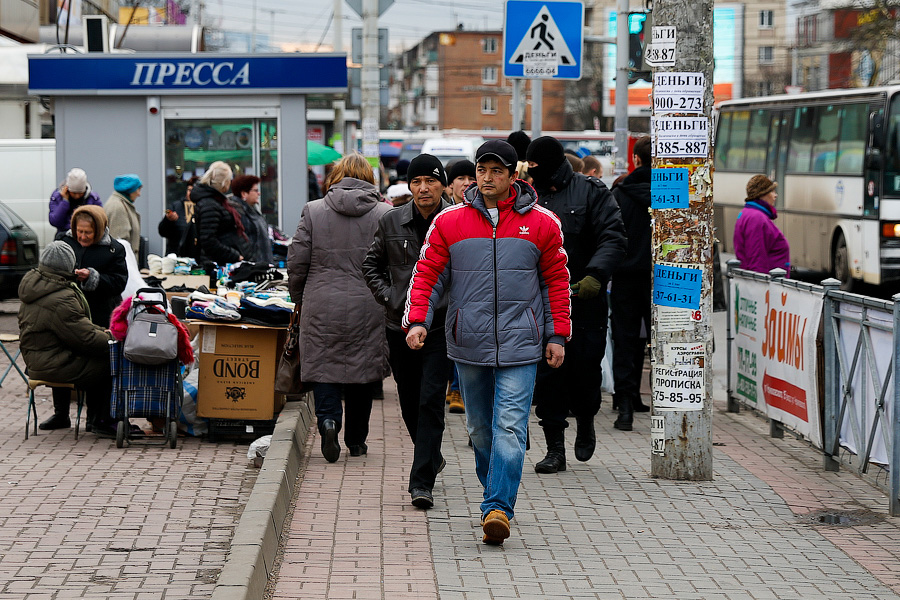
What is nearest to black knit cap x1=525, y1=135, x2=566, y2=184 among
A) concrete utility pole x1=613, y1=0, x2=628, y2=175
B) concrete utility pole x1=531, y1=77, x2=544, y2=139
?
concrete utility pole x1=531, y1=77, x2=544, y2=139

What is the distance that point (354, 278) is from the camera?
7.80 meters

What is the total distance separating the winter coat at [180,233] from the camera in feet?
41.7

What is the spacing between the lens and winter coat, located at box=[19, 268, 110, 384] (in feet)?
28.3

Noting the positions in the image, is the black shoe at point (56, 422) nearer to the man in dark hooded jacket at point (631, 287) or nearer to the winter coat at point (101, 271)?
the winter coat at point (101, 271)

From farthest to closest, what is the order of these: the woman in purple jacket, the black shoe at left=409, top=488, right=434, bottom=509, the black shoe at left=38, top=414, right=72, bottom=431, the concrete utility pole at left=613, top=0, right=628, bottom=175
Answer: the concrete utility pole at left=613, top=0, right=628, bottom=175 < the woman in purple jacket < the black shoe at left=38, top=414, right=72, bottom=431 < the black shoe at left=409, top=488, right=434, bottom=509

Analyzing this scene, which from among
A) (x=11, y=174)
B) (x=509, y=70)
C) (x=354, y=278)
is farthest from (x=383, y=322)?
(x=11, y=174)

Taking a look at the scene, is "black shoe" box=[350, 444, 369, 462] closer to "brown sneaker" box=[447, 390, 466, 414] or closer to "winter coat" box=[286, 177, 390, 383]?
"winter coat" box=[286, 177, 390, 383]

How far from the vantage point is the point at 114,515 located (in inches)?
264

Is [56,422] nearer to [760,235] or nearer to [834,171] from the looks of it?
[760,235]

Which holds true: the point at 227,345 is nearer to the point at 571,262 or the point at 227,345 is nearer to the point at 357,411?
the point at 357,411

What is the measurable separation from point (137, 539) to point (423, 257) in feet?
6.68

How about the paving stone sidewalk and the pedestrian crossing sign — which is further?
the pedestrian crossing sign

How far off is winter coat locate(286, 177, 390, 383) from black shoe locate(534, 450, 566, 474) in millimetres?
1175

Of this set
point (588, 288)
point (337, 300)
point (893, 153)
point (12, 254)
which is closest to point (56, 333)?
point (337, 300)
